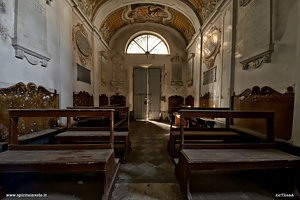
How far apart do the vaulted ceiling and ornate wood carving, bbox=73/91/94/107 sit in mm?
3230

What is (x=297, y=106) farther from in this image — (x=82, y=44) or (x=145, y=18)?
(x=145, y=18)

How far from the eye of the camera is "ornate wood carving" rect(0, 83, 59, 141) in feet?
7.30

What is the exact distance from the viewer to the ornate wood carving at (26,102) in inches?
87.6

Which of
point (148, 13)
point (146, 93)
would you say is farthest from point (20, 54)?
point (148, 13)

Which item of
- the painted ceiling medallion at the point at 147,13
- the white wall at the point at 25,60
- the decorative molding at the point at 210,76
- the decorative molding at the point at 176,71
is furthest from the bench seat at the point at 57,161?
the painted ceiling medallion at the point at 147,13

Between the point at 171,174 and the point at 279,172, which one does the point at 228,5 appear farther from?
the point at 171,174

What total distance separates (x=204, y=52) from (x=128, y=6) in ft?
15.6

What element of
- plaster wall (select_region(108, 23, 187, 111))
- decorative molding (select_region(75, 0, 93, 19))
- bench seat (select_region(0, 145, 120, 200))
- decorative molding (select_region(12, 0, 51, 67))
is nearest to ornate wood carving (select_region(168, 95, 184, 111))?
plaster wall (select_region(108, 23, 187, 111))

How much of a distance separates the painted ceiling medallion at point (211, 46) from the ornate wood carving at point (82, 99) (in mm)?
5108

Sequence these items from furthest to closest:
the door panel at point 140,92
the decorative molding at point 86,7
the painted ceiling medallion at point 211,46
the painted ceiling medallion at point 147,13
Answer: the door panel at point 140,92, the painted ceiling medallion at point 147,13, the decorative molding at point 86,7, the painted ceiling medallion at point 211,46

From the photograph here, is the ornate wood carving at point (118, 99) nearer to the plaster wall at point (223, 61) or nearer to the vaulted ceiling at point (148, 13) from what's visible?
the vaulted ceiling at point (148, 13)

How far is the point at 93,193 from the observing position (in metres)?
1.73

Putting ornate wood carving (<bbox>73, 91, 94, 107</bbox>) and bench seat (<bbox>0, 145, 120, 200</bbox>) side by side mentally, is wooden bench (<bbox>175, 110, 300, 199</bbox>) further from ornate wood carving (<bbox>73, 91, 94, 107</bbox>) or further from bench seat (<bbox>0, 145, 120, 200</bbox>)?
ornate wood carving (<bbox>73, 91, 94, 107</bbox>)

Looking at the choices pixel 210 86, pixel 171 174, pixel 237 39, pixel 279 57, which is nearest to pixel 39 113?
pixel 171 174
